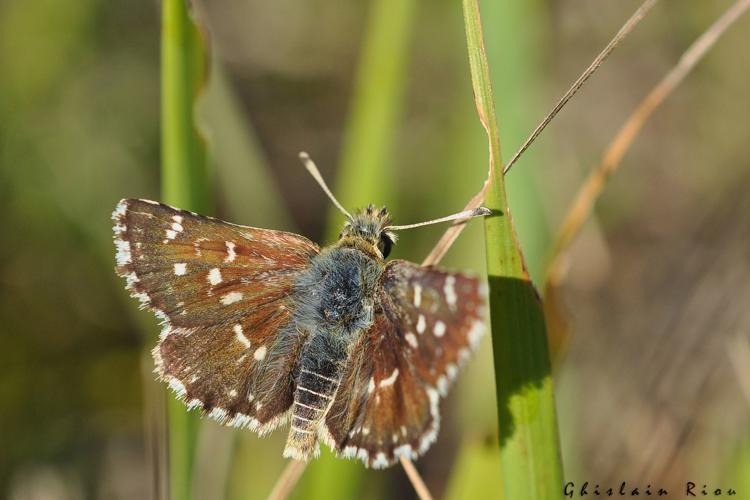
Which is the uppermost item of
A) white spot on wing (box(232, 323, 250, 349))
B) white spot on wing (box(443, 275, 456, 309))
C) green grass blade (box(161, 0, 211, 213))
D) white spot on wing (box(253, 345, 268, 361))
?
green grass blade (box(161, 0, 211, 213))

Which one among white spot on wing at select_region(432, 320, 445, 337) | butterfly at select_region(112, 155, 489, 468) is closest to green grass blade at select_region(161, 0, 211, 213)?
butterfly at select_region(112, 155, 489, 468)

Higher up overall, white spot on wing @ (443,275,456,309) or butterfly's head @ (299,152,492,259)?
butterfly's head @ (299,152,492,259)

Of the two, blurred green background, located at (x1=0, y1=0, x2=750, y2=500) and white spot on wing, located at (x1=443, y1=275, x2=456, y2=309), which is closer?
white spot on wing, located at (x1=443, y1=275, x2=456, y2=309)

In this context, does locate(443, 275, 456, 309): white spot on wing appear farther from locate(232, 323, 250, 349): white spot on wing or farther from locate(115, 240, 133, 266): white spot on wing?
locate(115, 240, 133, 266): white spot on wing

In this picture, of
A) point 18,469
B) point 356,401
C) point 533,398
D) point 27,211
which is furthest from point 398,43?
point 18,469

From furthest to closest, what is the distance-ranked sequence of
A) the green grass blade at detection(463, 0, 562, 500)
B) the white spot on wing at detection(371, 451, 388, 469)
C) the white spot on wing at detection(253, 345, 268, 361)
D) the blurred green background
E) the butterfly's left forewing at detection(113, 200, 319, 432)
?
the blurred green background → the white spot on wing at detection(253, 345, 268, 361) → the butterfly's left forewing at detection(113, 200, 319, 432) → the white spot on wing at detection(371, 451, 388, 469) → the green grass blade at detection(463, 0, 562, 500)

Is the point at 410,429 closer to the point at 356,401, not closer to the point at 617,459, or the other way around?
the point at 356,401

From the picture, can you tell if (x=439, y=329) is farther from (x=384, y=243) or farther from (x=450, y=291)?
(x=384, y=243)
